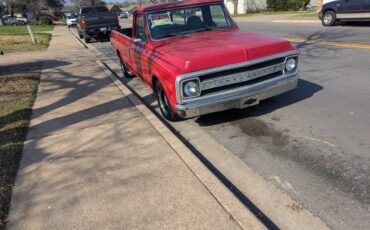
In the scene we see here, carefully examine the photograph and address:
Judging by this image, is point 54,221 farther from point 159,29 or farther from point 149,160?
point 159,29

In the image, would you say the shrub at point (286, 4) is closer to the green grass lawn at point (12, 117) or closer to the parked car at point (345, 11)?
the parked car at point (345, 11)

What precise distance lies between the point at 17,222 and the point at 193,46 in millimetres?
3260

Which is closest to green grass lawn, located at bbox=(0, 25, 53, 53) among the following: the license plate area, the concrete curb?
the concrete curb

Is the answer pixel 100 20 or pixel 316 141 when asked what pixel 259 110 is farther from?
pixel 100 20

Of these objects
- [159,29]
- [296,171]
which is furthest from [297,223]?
[159,29]

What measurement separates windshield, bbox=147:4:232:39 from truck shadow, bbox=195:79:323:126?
147cm

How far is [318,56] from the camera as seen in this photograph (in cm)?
992

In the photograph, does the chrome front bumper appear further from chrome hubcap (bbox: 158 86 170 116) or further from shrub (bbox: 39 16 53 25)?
shrub (bbox: 39 16 53 25)

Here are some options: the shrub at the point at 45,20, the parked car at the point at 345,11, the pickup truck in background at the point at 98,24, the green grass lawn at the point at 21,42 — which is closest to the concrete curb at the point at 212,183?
the parked car at the point at 345,11

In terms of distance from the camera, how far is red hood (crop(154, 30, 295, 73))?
484 centimetres

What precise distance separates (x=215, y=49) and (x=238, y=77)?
1.63ft

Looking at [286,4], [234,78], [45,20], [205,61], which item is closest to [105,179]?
[205,61]

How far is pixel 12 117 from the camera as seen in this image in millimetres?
6523

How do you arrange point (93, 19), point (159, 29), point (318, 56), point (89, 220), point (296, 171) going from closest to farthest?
1. point (89, 220)
2. point (296, 171)
3. point (159, 29)
4. point (318, 56)
5. point (93, 19)
